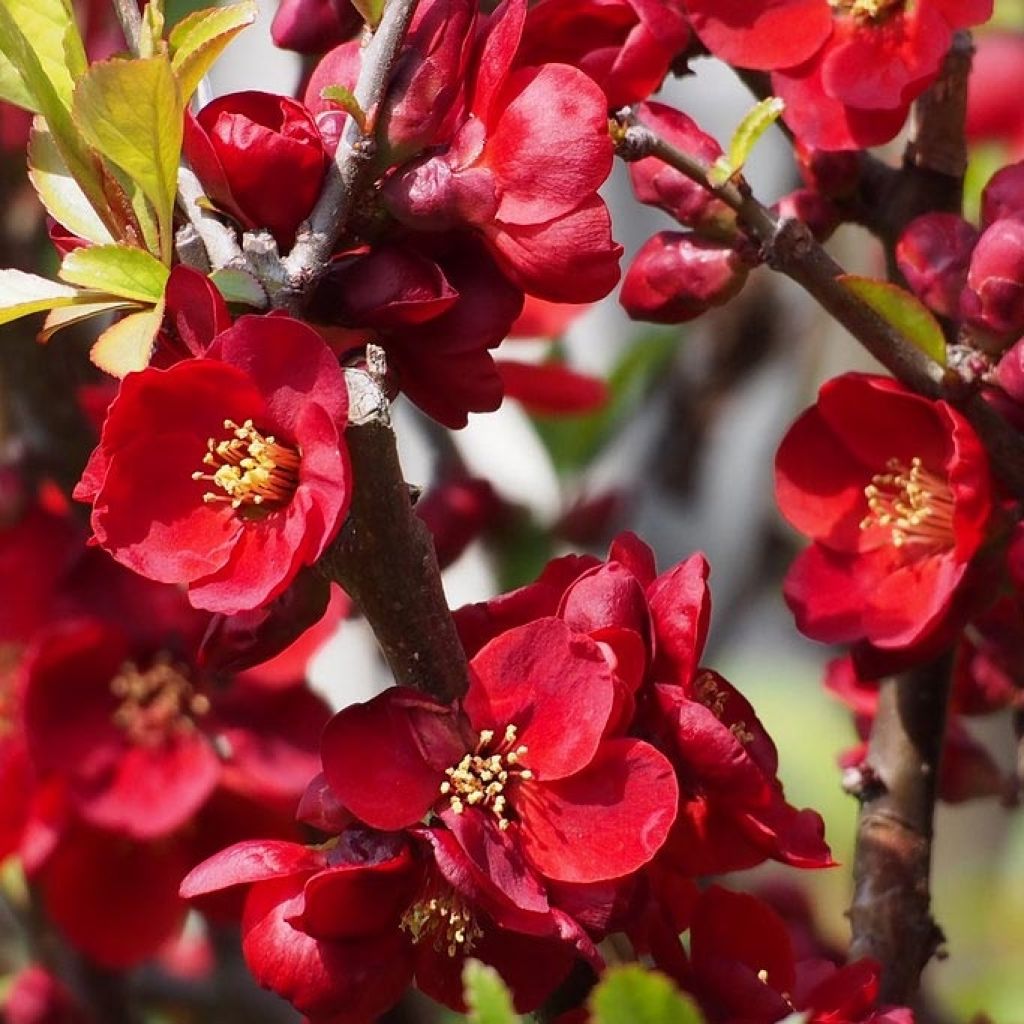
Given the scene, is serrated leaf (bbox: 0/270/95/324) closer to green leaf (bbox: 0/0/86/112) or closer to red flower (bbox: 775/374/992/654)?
green leaf (bbox: 0/0/86/112)

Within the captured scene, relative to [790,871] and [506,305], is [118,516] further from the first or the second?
[790,871]

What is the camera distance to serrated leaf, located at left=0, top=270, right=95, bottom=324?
70 centimetres

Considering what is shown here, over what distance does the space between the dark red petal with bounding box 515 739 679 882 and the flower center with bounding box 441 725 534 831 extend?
0.4 inches

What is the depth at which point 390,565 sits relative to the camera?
70 centimetres

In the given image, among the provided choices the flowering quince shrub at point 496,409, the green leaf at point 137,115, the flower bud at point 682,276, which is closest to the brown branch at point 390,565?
the flowering quince shrub at point 496,409

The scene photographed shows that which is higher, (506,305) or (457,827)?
(506,305)

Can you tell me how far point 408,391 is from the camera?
0.73 meters

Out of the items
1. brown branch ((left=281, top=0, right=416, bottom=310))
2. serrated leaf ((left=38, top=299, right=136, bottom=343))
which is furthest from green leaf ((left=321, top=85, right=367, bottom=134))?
serrated leaf ((left=38, top=299, right=136, bottom=343))

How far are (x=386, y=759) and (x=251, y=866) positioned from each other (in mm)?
74

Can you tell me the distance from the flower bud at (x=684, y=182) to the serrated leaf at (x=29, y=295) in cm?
28

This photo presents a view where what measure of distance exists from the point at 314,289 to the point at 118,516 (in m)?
0.11

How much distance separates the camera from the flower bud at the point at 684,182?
83cm

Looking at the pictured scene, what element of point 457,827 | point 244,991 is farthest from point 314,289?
point 244,991

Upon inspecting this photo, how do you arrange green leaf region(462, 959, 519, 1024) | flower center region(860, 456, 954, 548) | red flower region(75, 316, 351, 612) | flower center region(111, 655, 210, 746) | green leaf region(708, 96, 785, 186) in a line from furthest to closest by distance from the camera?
flower center region(111, 655, 210, 746), flower center region(860, 456, 954, 548), green leaf region(708, 96, 785, 186), red flower region(75, 316, 351, 612), green leaf region(462, 959, 519, 1024)
